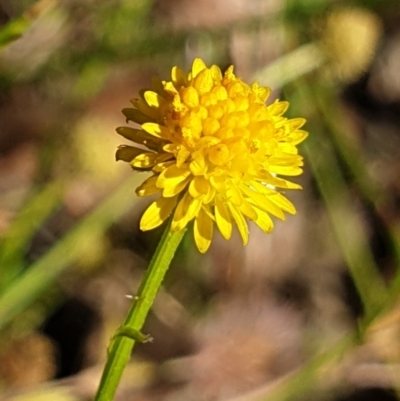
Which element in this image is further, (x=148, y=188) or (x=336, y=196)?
(x=336, y=196)

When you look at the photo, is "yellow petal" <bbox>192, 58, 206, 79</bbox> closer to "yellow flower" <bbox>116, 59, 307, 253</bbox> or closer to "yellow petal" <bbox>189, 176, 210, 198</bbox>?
"yellow flower" <bbox>116, 59, 307, 253</bbox>

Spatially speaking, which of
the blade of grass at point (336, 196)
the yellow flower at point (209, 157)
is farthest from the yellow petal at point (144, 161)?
the blade of grass at point (336, 196)

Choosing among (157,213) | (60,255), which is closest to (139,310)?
(157,213)

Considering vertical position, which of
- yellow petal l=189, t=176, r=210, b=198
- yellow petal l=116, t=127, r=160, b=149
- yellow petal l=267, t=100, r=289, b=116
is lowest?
yellow petal l=189, t=176, r=210, b=198

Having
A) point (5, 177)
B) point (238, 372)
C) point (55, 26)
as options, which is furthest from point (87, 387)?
A: point (55, 26)

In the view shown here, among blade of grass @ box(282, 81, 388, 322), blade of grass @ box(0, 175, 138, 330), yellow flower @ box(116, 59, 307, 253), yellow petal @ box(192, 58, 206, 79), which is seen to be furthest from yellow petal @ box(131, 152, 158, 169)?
blade of grass @ box(282, 81, 388, 322)

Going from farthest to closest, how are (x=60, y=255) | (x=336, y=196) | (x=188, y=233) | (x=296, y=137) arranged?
(x=336, y=196) → (x=188, y=233) → (x=60, y=255) → (x=296, y=137)

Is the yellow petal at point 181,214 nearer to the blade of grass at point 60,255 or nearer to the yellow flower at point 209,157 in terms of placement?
the yellow flower at point 209,157

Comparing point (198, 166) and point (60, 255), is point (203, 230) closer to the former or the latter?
point (198, 166)
